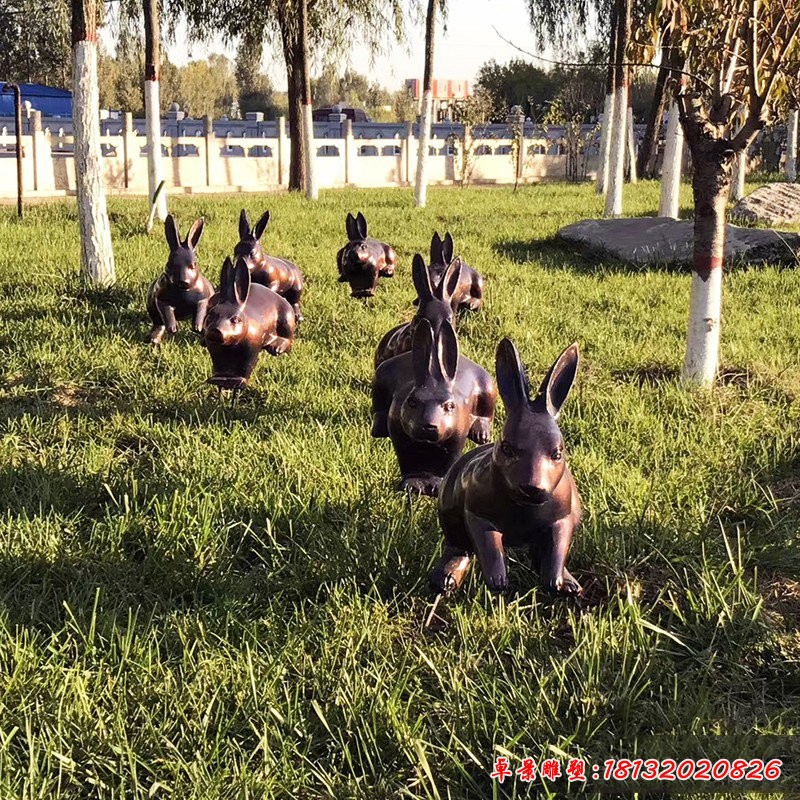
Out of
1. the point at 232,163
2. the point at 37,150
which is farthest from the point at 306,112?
the point at 232,163

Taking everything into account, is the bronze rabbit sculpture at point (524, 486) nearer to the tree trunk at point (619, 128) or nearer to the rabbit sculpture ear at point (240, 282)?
the rabbit sculpture ear at point (240, 282)

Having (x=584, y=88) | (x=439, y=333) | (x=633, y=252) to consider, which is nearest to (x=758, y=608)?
(x=439, y=333)

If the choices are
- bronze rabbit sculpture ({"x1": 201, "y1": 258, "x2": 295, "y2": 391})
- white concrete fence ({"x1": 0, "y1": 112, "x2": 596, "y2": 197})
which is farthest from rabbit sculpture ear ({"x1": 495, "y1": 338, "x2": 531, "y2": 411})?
white concrete fence ({"x1": 0, "y1": 112, "x2": 596, "y2": 197})

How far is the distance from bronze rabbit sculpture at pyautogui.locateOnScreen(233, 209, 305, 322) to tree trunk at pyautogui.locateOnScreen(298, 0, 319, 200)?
933cm

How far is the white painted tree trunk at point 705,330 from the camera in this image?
4.93 metres

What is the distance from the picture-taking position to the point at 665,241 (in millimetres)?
8992

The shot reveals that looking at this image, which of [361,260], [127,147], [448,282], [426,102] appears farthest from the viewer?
[127,147]

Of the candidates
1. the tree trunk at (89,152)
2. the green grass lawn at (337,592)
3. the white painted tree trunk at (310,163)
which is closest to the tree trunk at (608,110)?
the white painted tree trunk at (310,163)

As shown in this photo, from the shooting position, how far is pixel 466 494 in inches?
98.3

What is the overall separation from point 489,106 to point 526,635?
29445 mm

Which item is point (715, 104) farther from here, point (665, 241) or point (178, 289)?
point (665, 241)

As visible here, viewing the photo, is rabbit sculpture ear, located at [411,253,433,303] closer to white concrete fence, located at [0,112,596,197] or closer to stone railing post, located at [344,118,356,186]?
white concrete fence, located at [0,112,596,197]

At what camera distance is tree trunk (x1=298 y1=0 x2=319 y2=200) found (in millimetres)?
15125

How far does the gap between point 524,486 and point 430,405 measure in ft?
2.52
